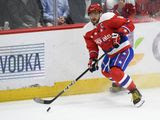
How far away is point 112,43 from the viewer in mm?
4262

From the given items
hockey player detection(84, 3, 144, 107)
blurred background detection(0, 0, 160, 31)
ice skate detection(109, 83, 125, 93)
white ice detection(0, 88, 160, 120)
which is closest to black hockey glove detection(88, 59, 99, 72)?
hockey player detection(84, 3, 144, 107)

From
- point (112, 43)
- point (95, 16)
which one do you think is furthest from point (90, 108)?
point (95, 16)

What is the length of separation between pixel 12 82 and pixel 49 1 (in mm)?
893


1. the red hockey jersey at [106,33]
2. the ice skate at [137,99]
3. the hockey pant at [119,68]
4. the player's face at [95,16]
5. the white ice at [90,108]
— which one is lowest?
the white ice at [90,108]

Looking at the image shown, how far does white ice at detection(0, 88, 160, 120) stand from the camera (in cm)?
397

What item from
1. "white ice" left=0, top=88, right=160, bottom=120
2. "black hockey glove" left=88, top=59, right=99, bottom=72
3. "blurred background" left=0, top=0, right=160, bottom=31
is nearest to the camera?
"white ice" left=0, top=88, right=160, bottom=120

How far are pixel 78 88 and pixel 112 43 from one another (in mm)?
724

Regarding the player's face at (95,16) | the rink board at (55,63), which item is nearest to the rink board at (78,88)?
the rink board at (55,63)

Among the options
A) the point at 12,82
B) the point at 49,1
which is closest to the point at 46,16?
the point at 49,1

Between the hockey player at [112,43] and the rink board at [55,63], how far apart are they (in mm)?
353

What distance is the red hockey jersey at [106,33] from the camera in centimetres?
421

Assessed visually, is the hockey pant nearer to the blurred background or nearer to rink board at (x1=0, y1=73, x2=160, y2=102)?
rink board at (x1=0, y1=73, x2=160, y2=102)

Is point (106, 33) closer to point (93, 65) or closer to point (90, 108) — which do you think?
point (93, 65)

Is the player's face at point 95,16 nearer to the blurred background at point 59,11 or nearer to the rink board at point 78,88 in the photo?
the blurred background at point 59,11
